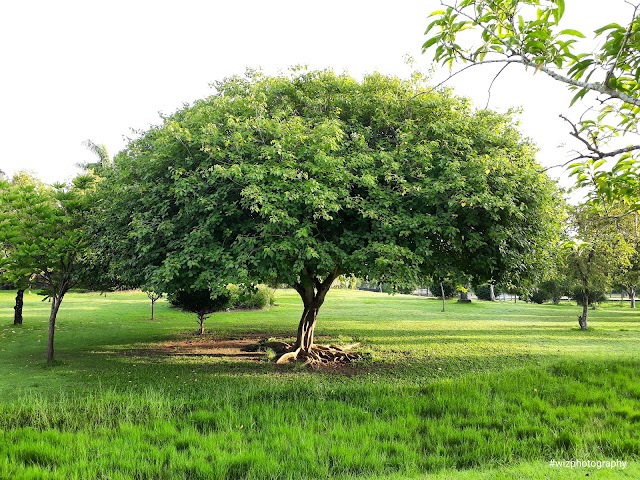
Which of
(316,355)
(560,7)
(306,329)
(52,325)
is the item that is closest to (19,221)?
(52,325)

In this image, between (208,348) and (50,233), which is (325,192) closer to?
(50,233)

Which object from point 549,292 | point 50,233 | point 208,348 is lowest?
point 208,348

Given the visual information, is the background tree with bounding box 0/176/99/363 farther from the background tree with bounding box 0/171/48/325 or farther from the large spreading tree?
the large spreading tree

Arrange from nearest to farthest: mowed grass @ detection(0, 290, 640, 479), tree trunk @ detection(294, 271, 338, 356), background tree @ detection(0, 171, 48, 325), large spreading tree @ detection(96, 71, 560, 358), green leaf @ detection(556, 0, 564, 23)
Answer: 1. green leaf @ detection(556, 0, 564, 23)
2. mowed grass @ detection(0, 290, 640, 479)
3. large spreading tree @ detection(96, 71, 560, 358)
4. background tree @ detection(0, 171, 48, 325)
5. tree trunk @ detection(294, 271, 338, 356)

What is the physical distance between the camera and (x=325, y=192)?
8.10 metres

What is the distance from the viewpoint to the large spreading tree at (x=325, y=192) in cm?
840

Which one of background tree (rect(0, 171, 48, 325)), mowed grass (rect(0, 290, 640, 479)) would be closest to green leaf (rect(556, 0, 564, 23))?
mowed grass (rect(0, 290, 640, 479))

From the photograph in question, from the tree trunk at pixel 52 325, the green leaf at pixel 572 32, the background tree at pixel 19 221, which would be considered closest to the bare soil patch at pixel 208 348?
the tree trunk at pixel 52 325

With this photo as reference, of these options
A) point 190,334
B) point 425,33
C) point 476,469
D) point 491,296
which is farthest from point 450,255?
point 491,296

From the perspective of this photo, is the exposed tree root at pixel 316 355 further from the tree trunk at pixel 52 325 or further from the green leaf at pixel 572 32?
the green leaf at pixel 572 32

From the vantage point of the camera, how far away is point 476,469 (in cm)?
490

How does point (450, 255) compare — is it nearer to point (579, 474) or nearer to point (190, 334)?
point (579, 474)

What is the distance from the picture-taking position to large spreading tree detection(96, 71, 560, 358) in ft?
27.6

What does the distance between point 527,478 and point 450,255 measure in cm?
715
